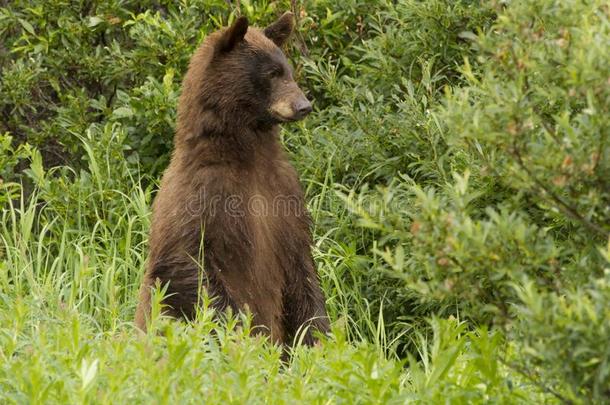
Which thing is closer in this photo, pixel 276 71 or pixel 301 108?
pixel 301 108

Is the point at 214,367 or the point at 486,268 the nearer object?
the point at 486,268

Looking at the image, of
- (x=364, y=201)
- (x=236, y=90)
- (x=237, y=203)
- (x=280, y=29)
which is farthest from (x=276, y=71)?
(x=364, y=201)

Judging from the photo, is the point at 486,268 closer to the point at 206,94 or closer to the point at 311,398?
the point at 311,398

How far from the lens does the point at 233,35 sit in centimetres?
605

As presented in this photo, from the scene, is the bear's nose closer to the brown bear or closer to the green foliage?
the brown bear

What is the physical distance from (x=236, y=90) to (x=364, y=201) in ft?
3.73

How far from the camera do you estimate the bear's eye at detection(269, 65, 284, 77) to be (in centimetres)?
617

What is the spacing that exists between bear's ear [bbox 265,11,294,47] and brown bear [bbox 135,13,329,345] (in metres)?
0.15

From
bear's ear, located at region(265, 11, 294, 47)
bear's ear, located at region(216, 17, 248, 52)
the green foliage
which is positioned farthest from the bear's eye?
the green foliage

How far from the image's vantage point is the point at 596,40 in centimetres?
340

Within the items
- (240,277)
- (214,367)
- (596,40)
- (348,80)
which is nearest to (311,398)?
(214,367)

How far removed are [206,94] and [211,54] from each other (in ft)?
0.76

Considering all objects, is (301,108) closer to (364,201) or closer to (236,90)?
(236,90)

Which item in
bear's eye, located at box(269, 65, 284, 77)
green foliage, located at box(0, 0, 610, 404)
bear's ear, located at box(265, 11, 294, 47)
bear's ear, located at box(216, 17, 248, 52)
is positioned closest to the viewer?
green foliage, located at box(0, 0, 610, 404)
